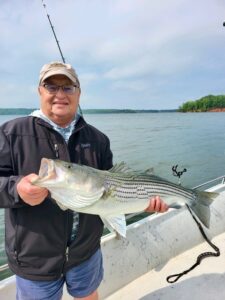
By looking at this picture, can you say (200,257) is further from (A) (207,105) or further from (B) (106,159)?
(A) (207,105)

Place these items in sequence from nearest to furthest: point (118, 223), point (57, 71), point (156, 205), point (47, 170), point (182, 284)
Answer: point (47, 170), point (57, 71), point (118, 223), point (156, 205), point (182, 284)

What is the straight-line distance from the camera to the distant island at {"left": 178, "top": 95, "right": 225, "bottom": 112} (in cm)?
10577

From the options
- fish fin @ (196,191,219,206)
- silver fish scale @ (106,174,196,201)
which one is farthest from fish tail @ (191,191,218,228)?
silver fish scale @ (106,174,196,201)

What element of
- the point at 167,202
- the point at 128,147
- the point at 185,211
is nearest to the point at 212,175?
the point at 128,147

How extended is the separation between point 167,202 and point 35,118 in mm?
1372

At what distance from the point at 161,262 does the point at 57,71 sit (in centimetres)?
337

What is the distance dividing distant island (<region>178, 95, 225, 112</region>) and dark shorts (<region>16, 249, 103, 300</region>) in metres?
104

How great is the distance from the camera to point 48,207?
252 centimetres

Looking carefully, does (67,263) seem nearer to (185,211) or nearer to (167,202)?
(167,202)

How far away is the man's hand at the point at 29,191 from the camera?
212 cm

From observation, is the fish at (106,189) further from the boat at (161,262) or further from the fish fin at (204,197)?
the boat at (161,262)

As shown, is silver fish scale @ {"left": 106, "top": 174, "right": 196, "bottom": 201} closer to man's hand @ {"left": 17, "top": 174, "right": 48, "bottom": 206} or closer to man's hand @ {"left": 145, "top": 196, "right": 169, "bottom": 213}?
man's hand @ {"left": 145, "top": 196, "right": 169, "bottom": 213}

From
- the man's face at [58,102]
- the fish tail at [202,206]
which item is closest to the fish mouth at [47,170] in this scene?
the man's face at [58,102]

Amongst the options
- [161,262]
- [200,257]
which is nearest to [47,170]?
[161,262]
